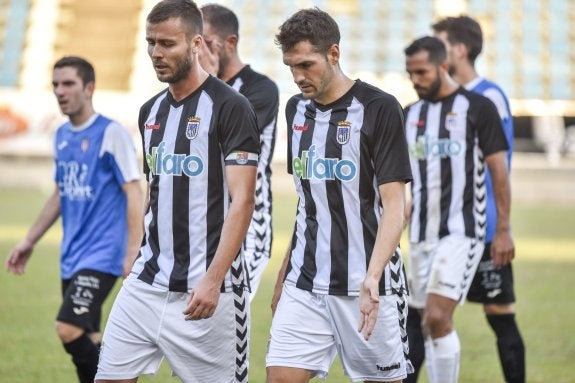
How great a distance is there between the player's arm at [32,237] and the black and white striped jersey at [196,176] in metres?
2.31

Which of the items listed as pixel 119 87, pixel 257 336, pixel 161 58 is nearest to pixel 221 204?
pixel 161 58

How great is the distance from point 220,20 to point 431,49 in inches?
51.6

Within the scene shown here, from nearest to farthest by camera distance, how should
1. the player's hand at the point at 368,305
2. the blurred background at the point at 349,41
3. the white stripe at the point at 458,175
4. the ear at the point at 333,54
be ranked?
1. the player's hand at the point at 368,305
2. the ear at the point at 333,54
3. the white stripe at the point at 458,175
4. the blurred background at the point at 349,41

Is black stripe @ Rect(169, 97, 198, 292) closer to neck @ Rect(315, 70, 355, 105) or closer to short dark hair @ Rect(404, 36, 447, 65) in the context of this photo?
neck @ Rect(315, 70, 355, 105)

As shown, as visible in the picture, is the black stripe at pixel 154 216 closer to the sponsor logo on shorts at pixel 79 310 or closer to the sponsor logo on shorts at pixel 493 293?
the sponsor logo on shorts at pixel 79 310

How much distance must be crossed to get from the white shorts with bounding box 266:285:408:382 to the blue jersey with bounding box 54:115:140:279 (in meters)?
2.04

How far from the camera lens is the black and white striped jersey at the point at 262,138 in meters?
6.30

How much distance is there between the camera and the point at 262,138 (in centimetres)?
632

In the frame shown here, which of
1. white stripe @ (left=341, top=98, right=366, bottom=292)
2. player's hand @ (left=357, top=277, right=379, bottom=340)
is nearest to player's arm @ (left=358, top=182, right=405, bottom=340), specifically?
player's hand @ (left=357, top=277, right=379, bottom=340)

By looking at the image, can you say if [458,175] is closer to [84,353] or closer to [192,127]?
[84,353]

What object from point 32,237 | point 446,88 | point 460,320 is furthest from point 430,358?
point 460,320

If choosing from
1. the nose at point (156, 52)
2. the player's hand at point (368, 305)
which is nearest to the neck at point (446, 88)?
the player's hand at point (368, 305)

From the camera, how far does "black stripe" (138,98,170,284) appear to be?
4664 millimetres

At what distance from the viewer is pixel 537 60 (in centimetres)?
4647
